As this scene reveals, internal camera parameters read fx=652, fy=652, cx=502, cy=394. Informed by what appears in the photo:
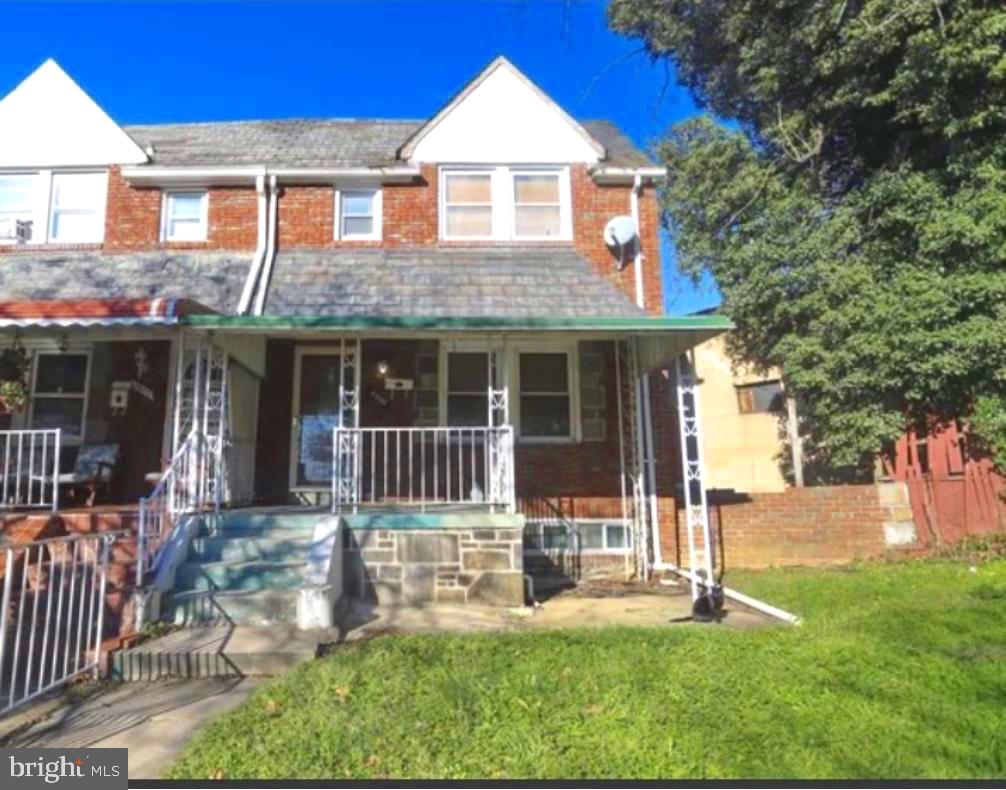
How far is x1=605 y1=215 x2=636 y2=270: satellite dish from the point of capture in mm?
10102

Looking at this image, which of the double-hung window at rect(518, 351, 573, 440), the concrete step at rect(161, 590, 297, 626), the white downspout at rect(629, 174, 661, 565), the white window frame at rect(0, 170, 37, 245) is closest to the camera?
the concrete step at rect(161, 590, 297, 626)

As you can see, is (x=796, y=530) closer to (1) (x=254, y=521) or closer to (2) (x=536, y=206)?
(2) (x=536, y=206)

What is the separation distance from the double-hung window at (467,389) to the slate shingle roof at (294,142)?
143 inches

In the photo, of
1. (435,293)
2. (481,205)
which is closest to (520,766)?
Result: (435,293)

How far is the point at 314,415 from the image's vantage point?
9.86 metres

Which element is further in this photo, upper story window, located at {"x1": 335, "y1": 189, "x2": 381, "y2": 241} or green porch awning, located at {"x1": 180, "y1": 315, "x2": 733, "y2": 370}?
upper story window, located at {"x1": 335, "y1": 189, "x2": 381, "y2": 241}

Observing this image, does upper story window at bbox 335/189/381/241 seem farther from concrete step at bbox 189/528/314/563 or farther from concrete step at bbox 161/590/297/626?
concrete step at bbox 161/590/297/626

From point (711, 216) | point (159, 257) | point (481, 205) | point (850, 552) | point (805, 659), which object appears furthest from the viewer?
point (711, 216)

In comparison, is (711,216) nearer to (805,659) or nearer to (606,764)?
(805,659)

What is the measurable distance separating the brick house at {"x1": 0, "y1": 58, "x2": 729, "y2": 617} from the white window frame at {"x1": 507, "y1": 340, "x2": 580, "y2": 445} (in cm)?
4

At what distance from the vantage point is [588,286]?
945 cm

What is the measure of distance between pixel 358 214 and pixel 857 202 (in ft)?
32.6

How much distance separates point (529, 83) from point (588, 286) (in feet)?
13.9

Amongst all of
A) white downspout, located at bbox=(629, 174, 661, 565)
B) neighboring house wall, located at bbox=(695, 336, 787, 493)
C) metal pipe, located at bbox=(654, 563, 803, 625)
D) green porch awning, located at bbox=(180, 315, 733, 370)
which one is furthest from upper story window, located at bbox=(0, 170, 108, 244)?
neighboring house wall, located at bbox=(695, 336, 787, 493)
